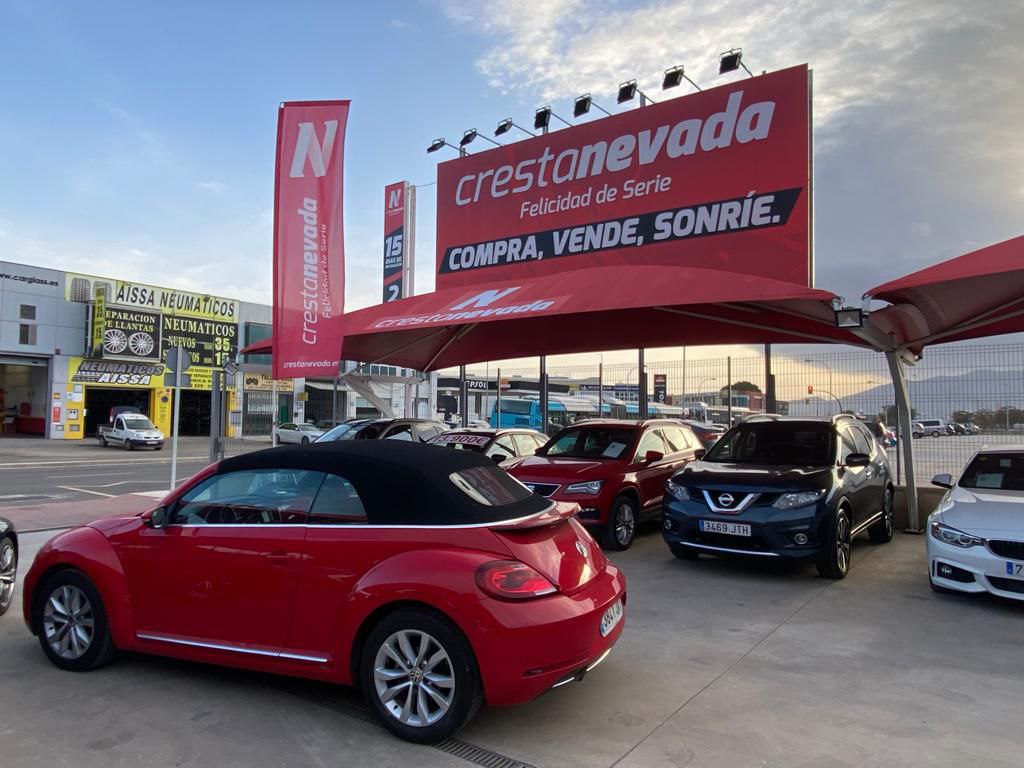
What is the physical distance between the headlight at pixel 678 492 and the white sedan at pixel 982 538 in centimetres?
223

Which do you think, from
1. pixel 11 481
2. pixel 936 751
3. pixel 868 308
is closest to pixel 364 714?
pixel 936 751

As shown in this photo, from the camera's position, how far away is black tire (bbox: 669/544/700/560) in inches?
297

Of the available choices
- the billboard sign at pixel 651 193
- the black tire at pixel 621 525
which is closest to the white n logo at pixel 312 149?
the billboard sign at pixel 651 193

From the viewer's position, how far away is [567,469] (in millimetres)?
8734

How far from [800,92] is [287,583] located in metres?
11.2

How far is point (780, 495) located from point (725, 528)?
24.5 inches

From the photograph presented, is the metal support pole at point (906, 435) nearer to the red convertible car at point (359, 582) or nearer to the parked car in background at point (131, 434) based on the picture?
the red convertible car at point (359, 582)

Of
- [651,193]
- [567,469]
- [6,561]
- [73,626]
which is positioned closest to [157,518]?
[73,626]

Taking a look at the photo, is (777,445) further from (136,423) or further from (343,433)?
(136,423)

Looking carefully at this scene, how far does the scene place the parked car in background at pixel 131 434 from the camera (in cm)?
3319

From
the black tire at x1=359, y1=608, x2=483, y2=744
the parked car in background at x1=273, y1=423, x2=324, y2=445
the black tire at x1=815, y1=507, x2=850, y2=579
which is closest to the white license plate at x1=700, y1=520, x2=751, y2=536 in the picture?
the black tire at x1=815, y1=507, x2=850, y2=579

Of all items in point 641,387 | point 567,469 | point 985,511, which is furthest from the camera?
point 641,387

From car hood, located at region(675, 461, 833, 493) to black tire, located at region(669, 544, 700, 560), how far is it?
2.27 ft

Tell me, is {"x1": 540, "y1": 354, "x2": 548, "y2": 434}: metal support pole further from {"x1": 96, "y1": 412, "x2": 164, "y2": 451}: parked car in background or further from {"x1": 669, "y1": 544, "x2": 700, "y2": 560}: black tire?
{"x1": 96, "y1": 412, "x2": 164, "y2": 451}: parked car in background
